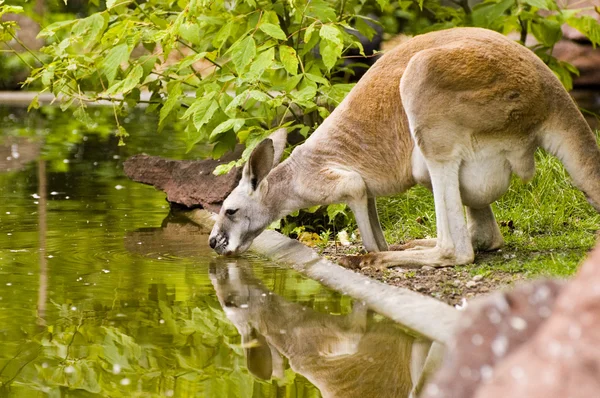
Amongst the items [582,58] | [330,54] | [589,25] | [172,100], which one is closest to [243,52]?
[330,54]

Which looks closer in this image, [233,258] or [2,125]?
[233,258]

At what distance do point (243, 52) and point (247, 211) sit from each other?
3.64ft

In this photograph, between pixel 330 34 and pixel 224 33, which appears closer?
pixel 330 34

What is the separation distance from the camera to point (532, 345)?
223 centimetres

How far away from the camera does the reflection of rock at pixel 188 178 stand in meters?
8.30

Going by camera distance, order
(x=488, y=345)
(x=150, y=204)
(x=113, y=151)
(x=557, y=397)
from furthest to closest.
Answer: (x=113, y=151), (x=150, y=204), (x=488, y=345), (x=557, y=397)

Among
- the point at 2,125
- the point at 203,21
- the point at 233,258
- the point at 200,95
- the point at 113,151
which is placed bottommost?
the point at 2,125

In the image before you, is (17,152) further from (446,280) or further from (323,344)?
(323,344)

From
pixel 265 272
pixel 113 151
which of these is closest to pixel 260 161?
pixel 265 272

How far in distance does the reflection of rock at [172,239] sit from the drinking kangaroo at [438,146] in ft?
2.14

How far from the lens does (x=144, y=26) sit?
7.58 meters

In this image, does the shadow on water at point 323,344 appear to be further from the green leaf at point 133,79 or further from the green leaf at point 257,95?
the green leaf at point 133,79

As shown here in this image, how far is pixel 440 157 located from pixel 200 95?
2.31 meters

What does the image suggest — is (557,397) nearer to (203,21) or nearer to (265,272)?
(265,272)
